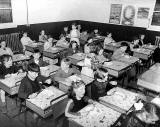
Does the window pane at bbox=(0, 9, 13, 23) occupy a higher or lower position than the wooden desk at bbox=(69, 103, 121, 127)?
higher

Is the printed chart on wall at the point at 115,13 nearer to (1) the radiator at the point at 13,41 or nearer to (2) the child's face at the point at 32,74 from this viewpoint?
(1) the radiator at the point at 13,41

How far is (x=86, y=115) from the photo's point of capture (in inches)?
140

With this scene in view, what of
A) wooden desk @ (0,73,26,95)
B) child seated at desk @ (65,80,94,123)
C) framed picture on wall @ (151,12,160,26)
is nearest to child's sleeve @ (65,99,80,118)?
child seated at desk @ (65,80,94,123)

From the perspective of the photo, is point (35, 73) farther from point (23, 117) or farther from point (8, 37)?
point (8, 37)

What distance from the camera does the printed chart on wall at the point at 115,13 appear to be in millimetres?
11680

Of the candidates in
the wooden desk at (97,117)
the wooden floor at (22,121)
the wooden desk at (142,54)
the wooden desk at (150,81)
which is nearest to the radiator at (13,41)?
the wooden floor at (22,121)

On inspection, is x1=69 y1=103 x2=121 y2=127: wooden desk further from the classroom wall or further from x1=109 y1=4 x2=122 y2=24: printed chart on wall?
x1=109 y1=4 x2=122 y2=24: printed chart on wall

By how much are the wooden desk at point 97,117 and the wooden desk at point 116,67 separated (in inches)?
90.0

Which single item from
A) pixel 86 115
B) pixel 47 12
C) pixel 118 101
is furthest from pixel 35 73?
pixel 47 12

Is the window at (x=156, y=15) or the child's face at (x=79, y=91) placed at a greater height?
the window at (x=156, y=15)

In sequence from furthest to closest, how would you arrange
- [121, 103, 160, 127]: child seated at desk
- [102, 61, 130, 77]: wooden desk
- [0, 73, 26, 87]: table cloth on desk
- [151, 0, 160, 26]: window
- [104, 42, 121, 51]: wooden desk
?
[151, 0, 160, 26]: window < [104, 42, 121, 51]: wooden desk < [102, 61, 130, 77]: wooden desk < [0, 73, 26, 87]: table cloth on desk < [121, 103, 160, 127]: child seated at desk

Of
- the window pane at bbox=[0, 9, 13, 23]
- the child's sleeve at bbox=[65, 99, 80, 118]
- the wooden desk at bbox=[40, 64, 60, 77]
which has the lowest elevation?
the child's sleeve at bbox=[65, 99, 80, 118]

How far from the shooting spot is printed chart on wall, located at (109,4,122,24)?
11.7 metres

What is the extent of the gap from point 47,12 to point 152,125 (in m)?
9.52
